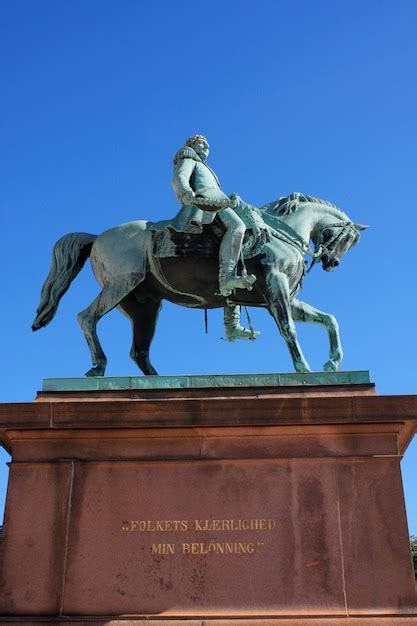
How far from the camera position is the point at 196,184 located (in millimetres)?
11023

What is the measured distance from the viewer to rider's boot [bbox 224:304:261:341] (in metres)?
11.5

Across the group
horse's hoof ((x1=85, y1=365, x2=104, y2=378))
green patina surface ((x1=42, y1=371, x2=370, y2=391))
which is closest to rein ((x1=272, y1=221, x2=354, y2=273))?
green patina surface ((x1=42, y1=371, x2=370, y2=391))

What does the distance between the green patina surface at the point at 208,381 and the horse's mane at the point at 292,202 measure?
3.36 m

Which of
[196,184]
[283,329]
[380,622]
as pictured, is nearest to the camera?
[380,622]

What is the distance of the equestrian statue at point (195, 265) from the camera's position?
10422 millimetres

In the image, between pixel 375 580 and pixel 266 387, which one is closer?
pixel 375 580

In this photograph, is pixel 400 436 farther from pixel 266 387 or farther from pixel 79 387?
pixel 79 387

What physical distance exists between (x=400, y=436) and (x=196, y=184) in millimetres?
4414

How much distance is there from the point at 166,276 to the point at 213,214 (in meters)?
1.06

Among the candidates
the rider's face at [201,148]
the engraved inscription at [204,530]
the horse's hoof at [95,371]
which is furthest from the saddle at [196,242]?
the engraved inscription at [204,530]

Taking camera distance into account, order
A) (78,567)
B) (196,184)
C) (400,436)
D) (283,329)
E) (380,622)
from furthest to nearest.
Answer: (196,184) < (283,329) < (400,436) < (78,567) < (380,622)

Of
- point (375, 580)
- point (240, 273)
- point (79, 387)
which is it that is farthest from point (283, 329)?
point (375, 580)

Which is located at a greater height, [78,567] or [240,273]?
[240,273]

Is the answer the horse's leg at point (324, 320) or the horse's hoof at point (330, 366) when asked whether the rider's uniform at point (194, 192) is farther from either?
the horse's hoof at point (330, 366)
